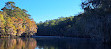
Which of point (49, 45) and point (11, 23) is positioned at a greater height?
point (11, 23)

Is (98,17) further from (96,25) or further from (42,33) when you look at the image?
(42,33)

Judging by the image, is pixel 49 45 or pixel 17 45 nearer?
pixel 17 45

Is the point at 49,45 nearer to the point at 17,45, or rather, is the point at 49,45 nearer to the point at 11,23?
the point at 17,45

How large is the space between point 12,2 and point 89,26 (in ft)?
87.8

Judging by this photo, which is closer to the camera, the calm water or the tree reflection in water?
the tree reflection in water

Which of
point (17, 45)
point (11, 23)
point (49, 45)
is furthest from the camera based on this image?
point (11, 23)

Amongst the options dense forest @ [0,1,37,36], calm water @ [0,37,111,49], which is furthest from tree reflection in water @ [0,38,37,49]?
dense forest @ [0,1,37,36]

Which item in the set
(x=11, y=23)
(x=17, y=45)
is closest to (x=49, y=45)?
(x=17, y=45)

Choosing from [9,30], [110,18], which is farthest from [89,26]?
[9,30]

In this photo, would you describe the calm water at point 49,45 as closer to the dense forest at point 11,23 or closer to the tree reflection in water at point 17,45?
the tree reflection in water at point 17,45

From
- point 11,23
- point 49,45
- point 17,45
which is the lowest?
point 49,45

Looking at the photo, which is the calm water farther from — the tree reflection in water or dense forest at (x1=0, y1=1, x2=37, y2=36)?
dense forest at (x1=0, y1=1, x2=37, y2=36)

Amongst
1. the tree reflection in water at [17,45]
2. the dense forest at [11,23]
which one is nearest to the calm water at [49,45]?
the tree reflection in water at [17,45]

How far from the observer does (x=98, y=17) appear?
16.6 m
